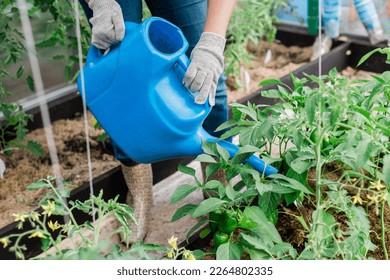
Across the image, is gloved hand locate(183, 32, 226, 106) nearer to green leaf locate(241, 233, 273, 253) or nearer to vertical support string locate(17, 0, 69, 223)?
green leaf locate(241, 233, 273, 253)

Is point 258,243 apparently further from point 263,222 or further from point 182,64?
point 182,64

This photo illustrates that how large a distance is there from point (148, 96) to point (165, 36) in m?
0.17

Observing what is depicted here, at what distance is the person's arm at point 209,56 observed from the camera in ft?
4.32

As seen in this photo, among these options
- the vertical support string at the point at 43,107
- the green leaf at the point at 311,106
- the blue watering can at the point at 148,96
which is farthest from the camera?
the vertical support string at the point at 43,107

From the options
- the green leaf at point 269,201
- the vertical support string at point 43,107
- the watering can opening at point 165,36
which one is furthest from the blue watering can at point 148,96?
the vertical support string at point 43,107

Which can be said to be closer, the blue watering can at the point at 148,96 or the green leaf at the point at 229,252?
the green leaf at the point at 229,252

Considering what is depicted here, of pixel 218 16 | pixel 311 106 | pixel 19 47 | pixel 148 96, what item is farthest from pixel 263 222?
pixel 19 47

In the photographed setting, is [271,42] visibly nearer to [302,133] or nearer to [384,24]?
[384,24]

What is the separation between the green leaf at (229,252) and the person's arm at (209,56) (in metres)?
0.34

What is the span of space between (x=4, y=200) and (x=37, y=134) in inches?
17.4

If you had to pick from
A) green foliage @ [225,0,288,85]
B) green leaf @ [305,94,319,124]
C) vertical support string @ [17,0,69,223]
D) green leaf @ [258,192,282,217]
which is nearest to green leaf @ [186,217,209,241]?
green leaf @ [258,192,282,217]

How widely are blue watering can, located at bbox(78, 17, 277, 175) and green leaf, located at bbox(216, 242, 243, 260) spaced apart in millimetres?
231

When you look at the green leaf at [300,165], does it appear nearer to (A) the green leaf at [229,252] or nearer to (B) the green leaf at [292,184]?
(B) the green leaf at [292,184]
